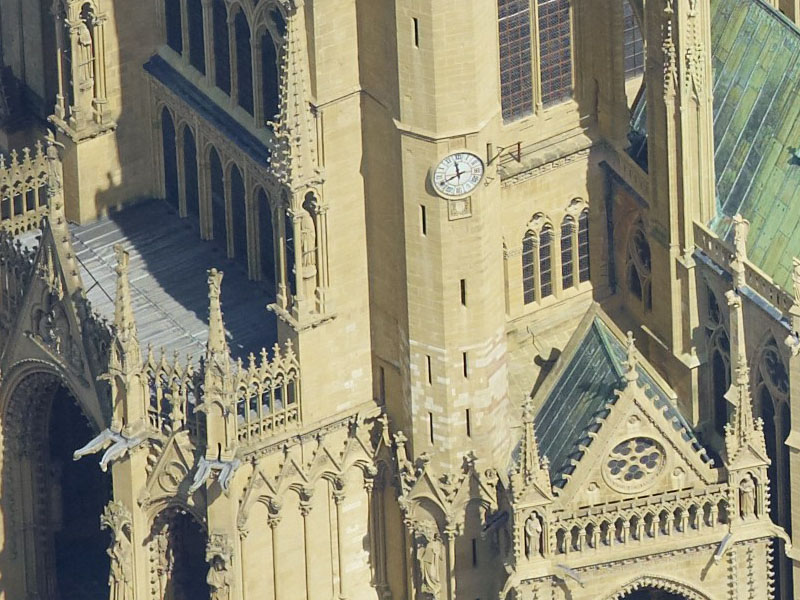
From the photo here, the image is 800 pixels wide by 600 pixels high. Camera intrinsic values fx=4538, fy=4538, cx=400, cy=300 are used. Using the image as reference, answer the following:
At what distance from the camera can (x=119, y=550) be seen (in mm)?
125250

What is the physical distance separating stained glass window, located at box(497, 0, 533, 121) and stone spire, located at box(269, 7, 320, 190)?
674cm

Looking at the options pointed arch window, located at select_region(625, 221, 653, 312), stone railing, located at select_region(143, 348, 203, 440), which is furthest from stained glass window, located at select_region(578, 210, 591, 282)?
stone railing, located at select_region(143, 348, 203, 440)

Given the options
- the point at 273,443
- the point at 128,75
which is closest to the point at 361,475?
the point at 273,443

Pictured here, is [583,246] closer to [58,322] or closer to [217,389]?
[217,389]

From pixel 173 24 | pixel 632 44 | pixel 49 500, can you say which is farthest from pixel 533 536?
pixel 173 24

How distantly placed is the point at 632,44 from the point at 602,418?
12342 millimetres

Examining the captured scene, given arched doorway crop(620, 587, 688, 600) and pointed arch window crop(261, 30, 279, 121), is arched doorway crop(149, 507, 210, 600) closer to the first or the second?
pointed arch window crop(261, 30, 279, 121)

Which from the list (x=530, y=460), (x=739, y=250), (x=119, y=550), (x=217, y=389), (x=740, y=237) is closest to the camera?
(x=530, y=460)

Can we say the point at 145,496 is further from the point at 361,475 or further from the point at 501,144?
the point at 501,144

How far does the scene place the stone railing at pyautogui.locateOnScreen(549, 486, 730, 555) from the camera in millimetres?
121500

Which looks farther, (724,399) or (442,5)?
(724,399)

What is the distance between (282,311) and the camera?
400 feet

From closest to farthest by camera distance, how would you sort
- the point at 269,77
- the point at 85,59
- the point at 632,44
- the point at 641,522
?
the point at 641,522 → the point at 269,77 → the point at 632,44 → the point at 85,59

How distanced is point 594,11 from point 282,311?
12535 millimetres
